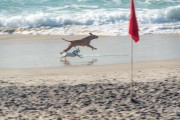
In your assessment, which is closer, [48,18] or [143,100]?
[143,100]

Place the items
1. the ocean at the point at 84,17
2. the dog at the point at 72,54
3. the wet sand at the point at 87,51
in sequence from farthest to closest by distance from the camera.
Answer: the ocean at the point at 84,17 < the dog at the point at 72,54 < the wet sand at the point at 87,51

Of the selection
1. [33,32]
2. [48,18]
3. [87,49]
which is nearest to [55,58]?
[87,49]

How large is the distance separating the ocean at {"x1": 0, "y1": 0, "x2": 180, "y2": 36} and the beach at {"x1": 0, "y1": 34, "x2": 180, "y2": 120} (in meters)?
3.51

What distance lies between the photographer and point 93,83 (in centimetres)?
1066

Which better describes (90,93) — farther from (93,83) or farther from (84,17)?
(84,17)

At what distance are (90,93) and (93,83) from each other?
3.24ft

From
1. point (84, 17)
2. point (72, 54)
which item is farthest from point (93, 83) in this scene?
point (84, 17)

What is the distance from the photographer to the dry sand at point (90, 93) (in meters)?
8.44

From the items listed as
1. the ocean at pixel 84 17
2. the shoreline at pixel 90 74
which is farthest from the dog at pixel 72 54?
the ocean at pixel 84 17

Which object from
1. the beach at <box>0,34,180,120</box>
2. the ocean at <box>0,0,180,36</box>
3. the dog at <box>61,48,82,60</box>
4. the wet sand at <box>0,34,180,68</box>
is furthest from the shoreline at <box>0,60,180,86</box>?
the ocean at <box>0,0,180,36</box>

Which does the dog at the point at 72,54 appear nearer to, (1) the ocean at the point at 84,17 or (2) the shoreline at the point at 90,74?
(2) the shoreline at the point at 90,74

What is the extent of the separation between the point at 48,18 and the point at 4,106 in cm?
1350

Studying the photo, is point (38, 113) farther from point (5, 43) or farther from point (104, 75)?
point (5, 43)

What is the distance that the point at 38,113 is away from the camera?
8.52 m
